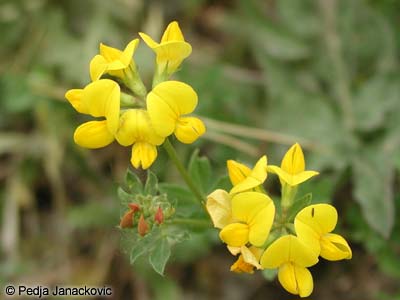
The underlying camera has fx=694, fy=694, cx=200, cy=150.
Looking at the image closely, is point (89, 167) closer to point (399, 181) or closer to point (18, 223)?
point (18, 223)

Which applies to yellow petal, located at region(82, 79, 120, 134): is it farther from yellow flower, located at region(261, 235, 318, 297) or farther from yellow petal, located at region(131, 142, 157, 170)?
yellow flower, located at region(261, 235, 318, 297)

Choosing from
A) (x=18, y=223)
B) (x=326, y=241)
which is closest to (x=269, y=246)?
(x=326, y=241)

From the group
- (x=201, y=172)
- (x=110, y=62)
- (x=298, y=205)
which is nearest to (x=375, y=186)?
(x=201, y=172)

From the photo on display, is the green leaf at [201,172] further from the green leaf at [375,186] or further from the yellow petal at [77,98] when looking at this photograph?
the green leaf at [375,186]

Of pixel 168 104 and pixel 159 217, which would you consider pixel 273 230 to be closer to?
pixel 159 217

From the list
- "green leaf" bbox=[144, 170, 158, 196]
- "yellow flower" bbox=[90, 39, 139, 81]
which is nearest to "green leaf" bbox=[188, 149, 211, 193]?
"green leaf" bbox=[144, 170, 158, 196]
